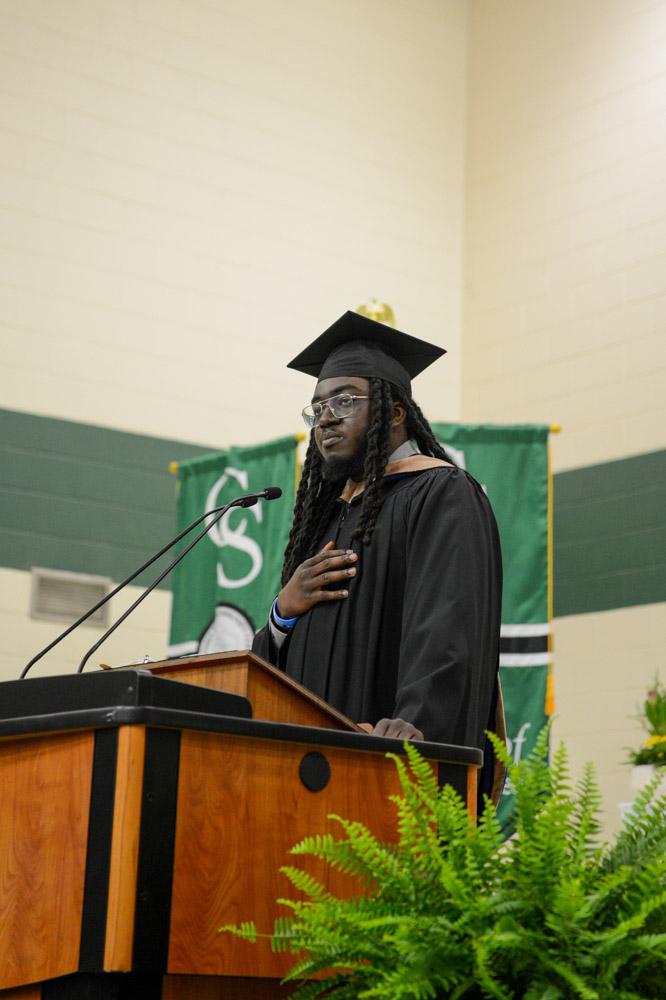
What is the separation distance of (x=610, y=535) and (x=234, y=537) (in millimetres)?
1643

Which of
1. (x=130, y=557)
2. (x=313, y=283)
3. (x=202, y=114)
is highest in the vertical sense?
(x=202, y=114)

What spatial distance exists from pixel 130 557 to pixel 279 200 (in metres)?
1.92

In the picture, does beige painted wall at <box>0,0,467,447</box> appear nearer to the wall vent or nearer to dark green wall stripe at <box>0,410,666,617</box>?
dark green wall stripe at <box>0,410,666,617</box>

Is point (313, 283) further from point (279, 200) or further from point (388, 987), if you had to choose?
point (388, 987)

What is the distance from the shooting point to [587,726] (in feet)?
18.5

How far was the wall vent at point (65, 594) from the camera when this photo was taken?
213 inches

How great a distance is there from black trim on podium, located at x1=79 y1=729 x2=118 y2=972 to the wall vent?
3955mm

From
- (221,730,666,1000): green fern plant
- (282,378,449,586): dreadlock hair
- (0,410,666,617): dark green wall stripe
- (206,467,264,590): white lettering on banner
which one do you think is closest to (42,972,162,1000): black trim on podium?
(221,730,666,1000): green fern plant

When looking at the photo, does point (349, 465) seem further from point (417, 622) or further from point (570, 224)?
point (570, 224)

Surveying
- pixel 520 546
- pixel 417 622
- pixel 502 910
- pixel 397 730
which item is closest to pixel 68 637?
pixel 520 546

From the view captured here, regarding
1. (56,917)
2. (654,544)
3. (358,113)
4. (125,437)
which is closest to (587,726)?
(654,544)

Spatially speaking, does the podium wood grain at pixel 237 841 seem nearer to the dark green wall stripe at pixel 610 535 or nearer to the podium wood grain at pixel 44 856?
the podium wood grain at pixel 44 856

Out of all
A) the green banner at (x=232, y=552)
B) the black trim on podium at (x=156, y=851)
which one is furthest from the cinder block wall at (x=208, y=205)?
the black trim on podium at (x=156, y=851)

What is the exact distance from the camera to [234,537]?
5277 mm
